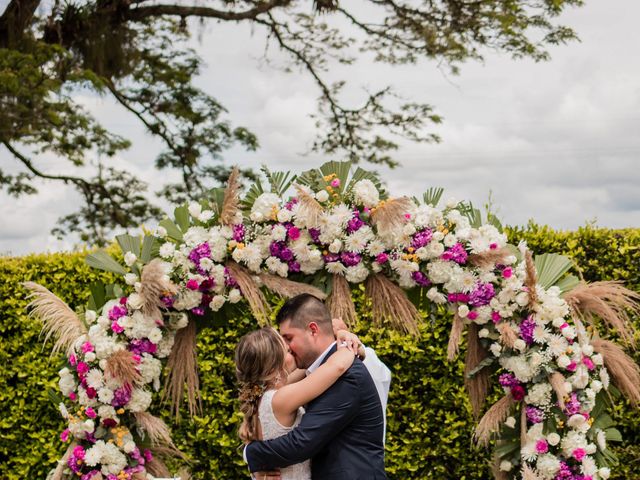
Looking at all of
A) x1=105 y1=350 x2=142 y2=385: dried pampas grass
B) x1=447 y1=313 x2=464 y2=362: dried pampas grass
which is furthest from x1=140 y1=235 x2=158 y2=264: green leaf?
x1=447 y1=313 x2=464 y2=362: dried pampas grass

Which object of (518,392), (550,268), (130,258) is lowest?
(518,392)

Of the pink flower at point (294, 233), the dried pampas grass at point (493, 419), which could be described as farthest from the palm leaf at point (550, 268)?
the pink flower at point (294, 233)

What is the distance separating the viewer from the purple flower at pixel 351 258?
425 cm

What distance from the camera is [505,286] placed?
14.4 ft

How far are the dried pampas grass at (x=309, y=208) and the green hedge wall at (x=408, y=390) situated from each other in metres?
2.11

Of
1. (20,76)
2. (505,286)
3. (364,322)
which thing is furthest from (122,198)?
(505,286)

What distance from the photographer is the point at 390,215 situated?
422cm

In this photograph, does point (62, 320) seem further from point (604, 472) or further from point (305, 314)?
point (604, 472)

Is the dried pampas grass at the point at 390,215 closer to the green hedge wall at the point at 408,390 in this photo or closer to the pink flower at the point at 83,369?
the pink flower at the point at 83,369

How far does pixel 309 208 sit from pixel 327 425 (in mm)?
1537

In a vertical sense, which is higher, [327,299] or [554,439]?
[327,299]

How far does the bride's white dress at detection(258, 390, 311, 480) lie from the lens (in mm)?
3100

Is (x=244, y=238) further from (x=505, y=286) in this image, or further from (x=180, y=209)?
(x=505, y=286)

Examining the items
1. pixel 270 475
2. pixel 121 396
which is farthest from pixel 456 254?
pixel 121 396
